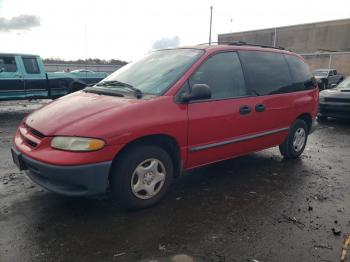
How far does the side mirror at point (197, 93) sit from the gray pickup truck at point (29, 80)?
7.88 m

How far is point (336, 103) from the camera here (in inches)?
372

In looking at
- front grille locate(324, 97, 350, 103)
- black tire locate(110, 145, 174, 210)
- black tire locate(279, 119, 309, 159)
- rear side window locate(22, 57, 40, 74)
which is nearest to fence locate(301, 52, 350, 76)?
front grille locate(324, 97, 350, 103)

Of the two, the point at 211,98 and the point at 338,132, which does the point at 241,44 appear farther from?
the point at 338,132

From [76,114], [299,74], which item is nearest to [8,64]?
[76,114]

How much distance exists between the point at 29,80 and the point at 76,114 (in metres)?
7.87

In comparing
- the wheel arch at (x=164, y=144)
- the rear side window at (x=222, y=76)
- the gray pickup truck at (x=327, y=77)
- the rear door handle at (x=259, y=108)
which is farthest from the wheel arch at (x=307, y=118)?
the gray pickup truck at (x=327, y=77)

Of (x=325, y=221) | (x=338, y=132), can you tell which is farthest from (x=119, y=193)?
(x=338, y=132)

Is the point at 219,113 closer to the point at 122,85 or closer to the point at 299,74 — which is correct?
the point at 122,85

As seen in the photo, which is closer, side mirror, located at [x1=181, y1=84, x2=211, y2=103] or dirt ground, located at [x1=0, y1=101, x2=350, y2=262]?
dirt ground, located at [x1=0, y1=101, x2=350, y2=262]

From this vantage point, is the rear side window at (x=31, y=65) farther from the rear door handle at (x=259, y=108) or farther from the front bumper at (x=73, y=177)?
the rear door handle at (x=259, y=108)

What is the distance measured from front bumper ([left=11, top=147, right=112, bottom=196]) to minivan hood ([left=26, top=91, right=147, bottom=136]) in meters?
0.33

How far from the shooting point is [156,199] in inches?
140

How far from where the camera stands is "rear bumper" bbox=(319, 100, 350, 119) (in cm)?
922

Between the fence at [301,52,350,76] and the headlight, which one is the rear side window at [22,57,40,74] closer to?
the headlight
